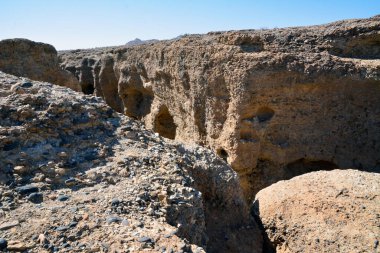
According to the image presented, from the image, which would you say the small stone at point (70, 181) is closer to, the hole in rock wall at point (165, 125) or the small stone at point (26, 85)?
the small stone at point (26, 85)

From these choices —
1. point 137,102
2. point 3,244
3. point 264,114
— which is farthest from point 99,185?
point 137,102

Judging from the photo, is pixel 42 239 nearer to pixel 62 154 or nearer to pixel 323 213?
pixel 62 154

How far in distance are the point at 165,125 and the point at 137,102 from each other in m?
2.08

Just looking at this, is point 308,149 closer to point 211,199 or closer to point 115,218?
point 211,199

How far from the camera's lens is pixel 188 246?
8.50 ft

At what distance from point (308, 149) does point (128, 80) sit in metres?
7.54

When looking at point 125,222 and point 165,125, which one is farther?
point 165,125

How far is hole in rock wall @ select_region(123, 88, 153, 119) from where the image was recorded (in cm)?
1250

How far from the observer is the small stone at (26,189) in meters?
3.01

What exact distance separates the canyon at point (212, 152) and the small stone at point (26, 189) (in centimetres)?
1

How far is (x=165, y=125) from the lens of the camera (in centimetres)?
1174

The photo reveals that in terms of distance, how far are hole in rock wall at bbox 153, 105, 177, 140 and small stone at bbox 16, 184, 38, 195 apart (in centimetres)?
846

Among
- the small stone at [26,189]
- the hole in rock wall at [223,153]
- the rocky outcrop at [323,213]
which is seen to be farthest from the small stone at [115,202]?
the hole in rock wall at [223,153]

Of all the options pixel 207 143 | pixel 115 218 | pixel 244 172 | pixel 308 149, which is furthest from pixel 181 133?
pixel 115 218
